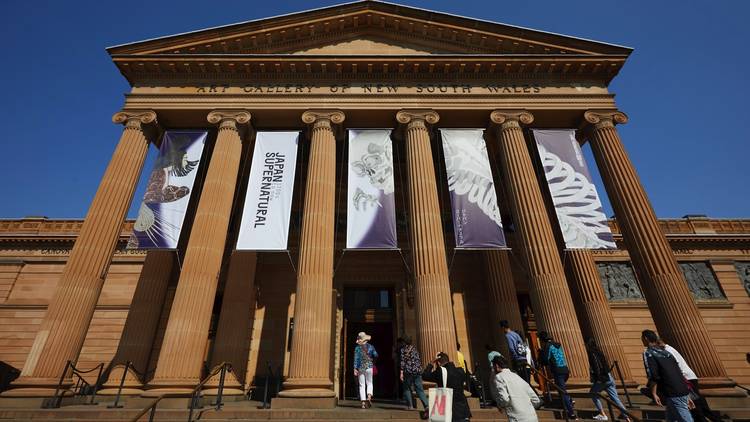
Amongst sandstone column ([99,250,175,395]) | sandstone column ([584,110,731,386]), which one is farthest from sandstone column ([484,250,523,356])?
sandstone column ([99,250,175,395])

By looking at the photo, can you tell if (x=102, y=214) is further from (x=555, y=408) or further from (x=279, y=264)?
(x=555, y=408)

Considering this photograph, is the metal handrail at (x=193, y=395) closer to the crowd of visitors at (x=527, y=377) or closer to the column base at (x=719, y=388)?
the crowd of visitors at (x=527, y=377)

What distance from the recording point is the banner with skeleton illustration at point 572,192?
36.3 feet

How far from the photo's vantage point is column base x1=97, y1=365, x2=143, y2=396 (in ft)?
35.0

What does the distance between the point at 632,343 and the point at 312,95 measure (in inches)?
662

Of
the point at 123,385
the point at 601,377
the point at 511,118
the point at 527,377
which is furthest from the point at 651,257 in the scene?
the point at 123,385

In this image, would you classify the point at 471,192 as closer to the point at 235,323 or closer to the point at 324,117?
the point at 324,117

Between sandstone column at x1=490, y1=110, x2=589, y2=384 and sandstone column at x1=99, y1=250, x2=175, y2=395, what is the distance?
39.8ft

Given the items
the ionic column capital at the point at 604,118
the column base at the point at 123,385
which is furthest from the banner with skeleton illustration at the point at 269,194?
the ionic column capital at the point at 604,118

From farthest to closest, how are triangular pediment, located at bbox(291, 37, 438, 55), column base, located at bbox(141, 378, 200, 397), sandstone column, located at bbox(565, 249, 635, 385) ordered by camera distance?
triangular pediment, located at bbox(291, 37, 438, 55) → sandstone column, located at bbox(565, 249, 635, 385) → column base, located at bbox(141, 378, 200, 397)

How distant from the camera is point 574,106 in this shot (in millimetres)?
13523

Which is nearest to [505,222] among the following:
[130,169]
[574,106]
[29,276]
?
[574,106]

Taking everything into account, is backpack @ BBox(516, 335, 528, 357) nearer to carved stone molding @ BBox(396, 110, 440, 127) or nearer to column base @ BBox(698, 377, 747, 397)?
column base @ BBox(698, 377, 747, 397)

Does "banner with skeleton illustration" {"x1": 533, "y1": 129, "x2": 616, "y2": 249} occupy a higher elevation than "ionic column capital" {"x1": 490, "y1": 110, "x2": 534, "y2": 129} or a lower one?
lower
